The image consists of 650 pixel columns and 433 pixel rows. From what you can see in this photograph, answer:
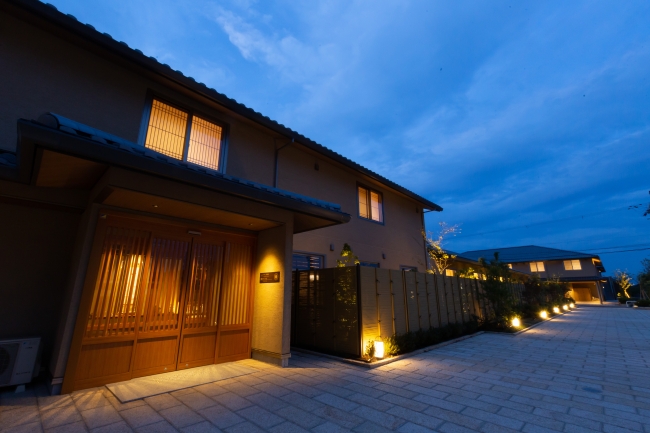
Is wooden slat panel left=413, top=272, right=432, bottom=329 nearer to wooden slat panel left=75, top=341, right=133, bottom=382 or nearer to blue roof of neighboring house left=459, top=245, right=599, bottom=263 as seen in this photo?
wooden slat panel left=75, top=341, right=133, bottom=382

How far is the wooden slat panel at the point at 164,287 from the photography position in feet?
16.0

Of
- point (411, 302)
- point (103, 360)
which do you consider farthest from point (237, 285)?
point (411, 302)

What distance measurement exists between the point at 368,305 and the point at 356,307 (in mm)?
338

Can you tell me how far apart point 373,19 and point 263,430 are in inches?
761

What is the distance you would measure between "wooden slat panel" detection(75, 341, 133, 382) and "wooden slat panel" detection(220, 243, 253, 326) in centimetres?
168

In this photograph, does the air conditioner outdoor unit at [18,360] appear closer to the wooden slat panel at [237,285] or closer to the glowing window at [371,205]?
the wooden slat panel at [237,285]

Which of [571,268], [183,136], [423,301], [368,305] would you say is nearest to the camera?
[368,305]

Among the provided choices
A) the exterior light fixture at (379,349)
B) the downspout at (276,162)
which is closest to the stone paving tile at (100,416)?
the exterior light fixture at (379,349)

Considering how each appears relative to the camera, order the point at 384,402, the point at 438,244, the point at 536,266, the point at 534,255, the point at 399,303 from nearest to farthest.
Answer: the point at 384,402 < the point at 399,303 < the point at 438,244 < the point at 536,266 < the point at 534,255

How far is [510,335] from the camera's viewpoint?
31.3ft

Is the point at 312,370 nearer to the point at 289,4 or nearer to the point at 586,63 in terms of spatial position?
the point at 289,4

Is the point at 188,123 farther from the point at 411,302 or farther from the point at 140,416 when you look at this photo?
the point at 411,302

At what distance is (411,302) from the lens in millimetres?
8055

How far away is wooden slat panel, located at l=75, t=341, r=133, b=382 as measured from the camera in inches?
162
